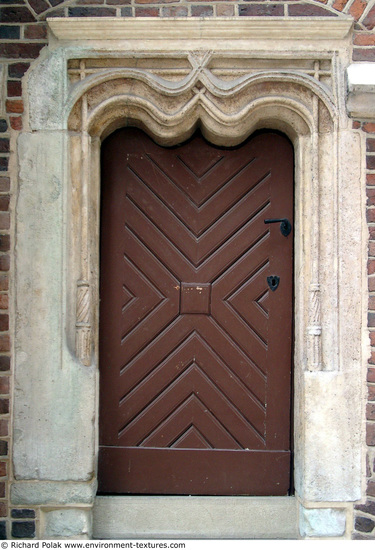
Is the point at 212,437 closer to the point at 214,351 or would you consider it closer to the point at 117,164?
the point at 214,351

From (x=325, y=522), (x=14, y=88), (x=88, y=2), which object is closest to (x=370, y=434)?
(x=325, y=522)

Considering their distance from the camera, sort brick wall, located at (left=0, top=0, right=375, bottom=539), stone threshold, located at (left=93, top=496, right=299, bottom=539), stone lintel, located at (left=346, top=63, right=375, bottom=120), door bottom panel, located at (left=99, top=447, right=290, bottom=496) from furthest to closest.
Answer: door bottom panel, located at (left=99, top=447, right=290, bottom=496) → stone threshold, located at (left=93, top=496, right=299, bottom=539) → brick wall, located at (left=0, top=0, right=375, bottom=539) → stone lintel, located at (left=346, top=63, right=375, bottom=120)

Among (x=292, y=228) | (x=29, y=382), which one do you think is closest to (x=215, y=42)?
(x=292, y=228)

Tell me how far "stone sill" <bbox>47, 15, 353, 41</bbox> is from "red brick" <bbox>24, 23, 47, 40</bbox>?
0.26 feet

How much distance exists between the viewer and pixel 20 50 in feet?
10.7

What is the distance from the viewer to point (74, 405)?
10.4 feet

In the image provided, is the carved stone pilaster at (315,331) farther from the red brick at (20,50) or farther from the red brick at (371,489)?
the red brick at (20,50)

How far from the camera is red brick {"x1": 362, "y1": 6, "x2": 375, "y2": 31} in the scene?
3.23m

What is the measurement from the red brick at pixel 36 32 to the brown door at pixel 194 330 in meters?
0.73

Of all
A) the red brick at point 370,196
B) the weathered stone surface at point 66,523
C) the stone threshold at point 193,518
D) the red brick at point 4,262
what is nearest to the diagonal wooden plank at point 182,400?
the stone threshold at point 193,518

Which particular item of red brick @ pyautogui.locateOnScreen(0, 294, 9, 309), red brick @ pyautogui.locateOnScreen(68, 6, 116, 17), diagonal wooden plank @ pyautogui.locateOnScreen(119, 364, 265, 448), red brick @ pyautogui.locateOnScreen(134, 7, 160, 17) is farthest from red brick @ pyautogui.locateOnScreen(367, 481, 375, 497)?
red brick @ pyautogui.locateOnScreen(68, 6, 116, 17)

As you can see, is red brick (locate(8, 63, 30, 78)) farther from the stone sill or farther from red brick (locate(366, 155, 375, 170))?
red brick (locate(366, 155, 375, 170))

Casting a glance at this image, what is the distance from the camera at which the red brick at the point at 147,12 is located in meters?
3.23

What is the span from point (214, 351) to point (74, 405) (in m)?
0.88
